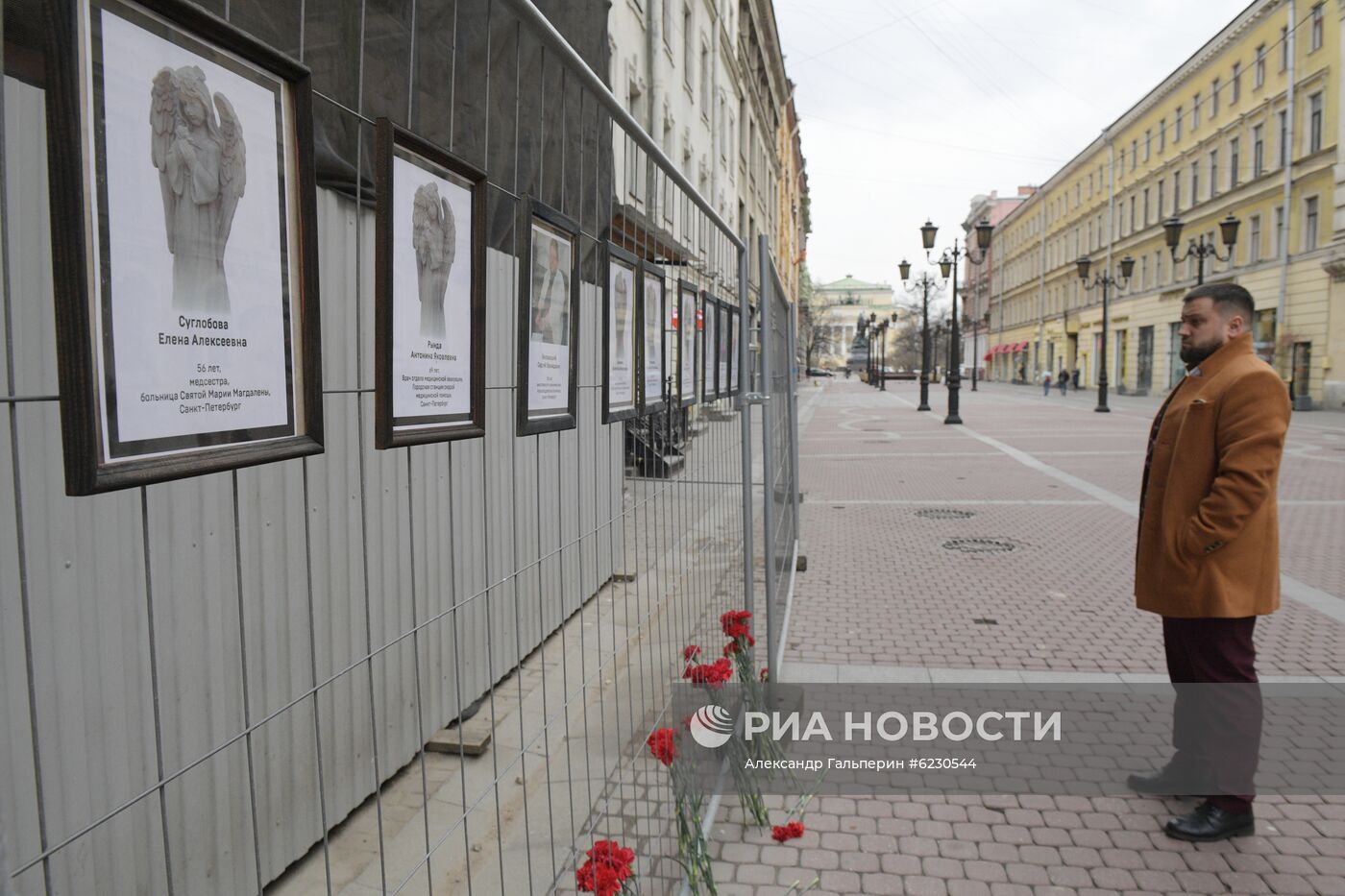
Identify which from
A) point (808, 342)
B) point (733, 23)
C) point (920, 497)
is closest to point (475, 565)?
point (920, 497)

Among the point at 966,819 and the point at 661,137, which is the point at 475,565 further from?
the point at 661,137

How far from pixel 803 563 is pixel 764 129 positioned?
36.6 metres

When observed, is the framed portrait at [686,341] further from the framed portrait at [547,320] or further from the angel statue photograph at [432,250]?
the angel statue photograph at [432,250]

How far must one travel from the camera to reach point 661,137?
56.2ft

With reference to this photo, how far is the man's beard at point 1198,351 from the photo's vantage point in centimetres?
326

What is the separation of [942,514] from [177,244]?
34.0 ft

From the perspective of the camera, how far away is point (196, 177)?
983mm

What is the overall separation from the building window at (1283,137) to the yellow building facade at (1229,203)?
0.07 meters

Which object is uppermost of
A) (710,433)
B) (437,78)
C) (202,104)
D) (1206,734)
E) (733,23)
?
(733,23)

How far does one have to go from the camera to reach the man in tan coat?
10.1 ft

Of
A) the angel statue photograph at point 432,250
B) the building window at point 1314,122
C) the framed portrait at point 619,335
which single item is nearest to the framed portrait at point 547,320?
the framed portrait at point 619,335

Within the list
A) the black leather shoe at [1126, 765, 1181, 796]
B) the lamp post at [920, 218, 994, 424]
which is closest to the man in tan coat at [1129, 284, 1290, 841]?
the black leather shoe at [1126, 765, 1181, 796]

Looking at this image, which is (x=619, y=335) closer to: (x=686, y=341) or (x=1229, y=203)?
(x=686, y=341)

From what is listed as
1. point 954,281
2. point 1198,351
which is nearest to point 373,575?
point 1198,351
